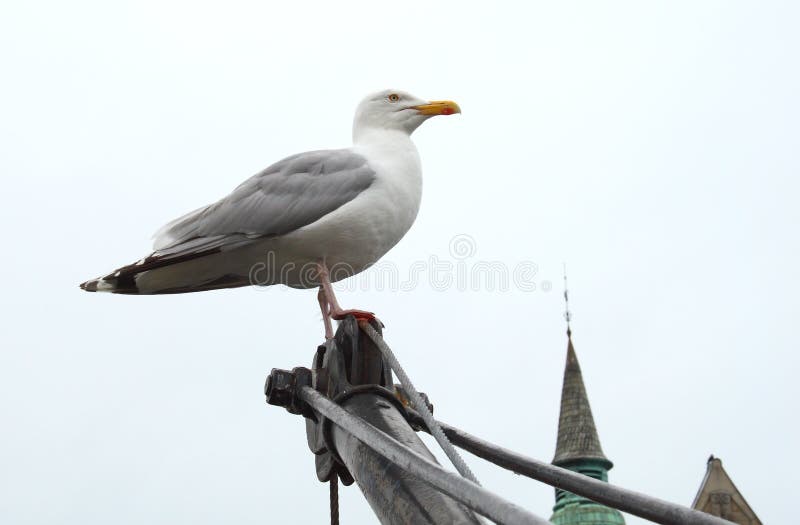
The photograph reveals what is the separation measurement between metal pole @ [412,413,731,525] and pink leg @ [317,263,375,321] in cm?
93

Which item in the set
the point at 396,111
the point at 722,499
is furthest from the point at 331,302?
the point at 722,499

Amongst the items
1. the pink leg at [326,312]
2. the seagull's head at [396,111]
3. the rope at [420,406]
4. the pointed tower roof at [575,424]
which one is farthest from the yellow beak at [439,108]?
the pointed tower roof at [575,424]

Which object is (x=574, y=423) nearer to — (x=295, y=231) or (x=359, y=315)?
(x=295, y=231)

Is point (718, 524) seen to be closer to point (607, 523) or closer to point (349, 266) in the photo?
point (349, 266)

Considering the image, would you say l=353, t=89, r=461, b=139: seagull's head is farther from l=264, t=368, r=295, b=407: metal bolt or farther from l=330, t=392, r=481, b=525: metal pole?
l=330, t=392, r=481, b=525: metal pole

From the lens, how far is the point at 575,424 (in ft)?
119

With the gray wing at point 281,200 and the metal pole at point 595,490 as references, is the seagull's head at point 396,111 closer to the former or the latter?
the gray wing at point 281,200

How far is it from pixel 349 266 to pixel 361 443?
1701mm

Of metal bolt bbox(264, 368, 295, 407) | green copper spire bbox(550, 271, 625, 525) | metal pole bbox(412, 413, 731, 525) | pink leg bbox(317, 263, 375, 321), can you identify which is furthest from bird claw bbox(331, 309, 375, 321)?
green copper spire bbox(550, 271, 625, 525)

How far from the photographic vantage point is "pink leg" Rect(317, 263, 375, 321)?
4969 millimetres


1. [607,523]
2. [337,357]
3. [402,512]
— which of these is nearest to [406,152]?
[337,357]

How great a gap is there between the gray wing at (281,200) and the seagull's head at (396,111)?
0.42 meters

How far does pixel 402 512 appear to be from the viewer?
3.66 m

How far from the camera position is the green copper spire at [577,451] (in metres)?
31.6
